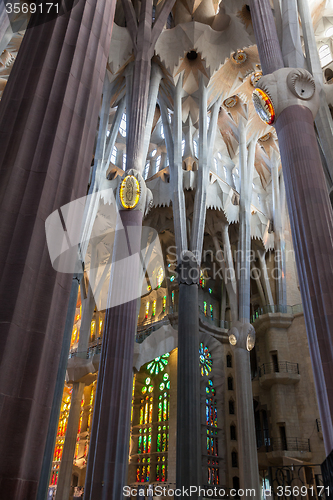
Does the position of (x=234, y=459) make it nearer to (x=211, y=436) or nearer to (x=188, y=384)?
(x=211, y=436)

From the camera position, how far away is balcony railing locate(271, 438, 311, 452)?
1648 centimetres

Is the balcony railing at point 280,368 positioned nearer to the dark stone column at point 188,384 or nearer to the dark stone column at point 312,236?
the dark stone column at point 188,384

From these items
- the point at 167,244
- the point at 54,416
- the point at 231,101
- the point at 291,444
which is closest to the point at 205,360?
the point at 291,444

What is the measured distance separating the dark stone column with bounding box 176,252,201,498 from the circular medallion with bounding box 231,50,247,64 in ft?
28.8

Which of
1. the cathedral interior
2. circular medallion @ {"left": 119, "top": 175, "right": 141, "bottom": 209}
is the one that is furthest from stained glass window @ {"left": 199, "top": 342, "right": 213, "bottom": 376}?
circular medallion @ {"left": 119, "top": 175, "right": 141, "bottom": 209}

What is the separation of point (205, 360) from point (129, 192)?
12.4 m

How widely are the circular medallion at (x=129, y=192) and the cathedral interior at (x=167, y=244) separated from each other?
0.18 feet

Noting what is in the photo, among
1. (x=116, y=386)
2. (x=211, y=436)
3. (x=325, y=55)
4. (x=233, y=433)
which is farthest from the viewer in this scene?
(x=233, y=433)

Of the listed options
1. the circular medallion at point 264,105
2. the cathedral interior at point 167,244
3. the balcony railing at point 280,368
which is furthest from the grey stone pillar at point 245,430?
the circular medallion at point 264,105

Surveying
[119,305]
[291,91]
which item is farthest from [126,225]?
[291,91]

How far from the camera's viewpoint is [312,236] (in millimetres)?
6477

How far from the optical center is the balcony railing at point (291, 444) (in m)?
16.5

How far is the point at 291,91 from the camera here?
7703 millimetres

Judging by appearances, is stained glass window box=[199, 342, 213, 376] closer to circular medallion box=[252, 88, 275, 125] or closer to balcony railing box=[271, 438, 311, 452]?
balcony railing box=[271, 438, 311, 452]
